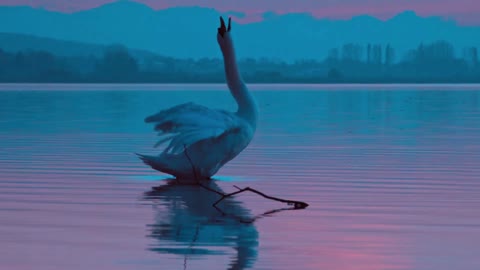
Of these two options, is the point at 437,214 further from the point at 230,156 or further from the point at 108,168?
the point at 108,168

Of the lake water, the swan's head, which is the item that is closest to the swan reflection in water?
the lake water

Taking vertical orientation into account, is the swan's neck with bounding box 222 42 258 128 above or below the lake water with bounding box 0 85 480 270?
above

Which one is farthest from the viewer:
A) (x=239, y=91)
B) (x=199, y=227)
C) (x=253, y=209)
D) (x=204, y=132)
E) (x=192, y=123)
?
(x=239, y=91)

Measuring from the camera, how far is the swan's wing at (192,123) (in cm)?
1341

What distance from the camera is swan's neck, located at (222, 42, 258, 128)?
15086 mm

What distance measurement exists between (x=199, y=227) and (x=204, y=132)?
3.14m

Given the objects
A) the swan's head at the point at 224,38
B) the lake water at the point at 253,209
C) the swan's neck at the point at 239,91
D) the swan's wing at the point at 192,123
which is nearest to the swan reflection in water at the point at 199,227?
the lake water at the point at 253,209

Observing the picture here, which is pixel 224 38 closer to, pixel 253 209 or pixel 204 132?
pixel 204 132

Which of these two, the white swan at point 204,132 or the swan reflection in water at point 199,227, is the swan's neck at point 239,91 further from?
the swan reflection in water at point 199,227

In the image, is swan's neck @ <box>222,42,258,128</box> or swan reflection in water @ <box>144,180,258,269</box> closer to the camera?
swan reflection in water @ <box>144,180,258,269</box>

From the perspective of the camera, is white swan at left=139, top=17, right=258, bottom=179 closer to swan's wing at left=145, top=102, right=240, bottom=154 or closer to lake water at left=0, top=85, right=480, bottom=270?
swan's wing at left=145, top=102, right=240, bottom=154

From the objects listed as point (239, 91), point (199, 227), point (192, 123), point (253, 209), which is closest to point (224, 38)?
point (239, 91)

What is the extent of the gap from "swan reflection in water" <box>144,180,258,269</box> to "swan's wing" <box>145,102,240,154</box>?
0.66 meters

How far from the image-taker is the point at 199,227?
1041 cm
